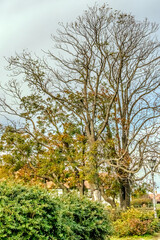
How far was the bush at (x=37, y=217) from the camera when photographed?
14.6 feet

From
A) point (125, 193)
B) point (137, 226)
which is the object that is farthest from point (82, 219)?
point (125, 193)

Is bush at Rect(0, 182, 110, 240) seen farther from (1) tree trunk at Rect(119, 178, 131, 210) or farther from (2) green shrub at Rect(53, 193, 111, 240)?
(1) tree trunk at Rect(119, 178, 131, 210)

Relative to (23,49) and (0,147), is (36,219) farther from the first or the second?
(0,147)

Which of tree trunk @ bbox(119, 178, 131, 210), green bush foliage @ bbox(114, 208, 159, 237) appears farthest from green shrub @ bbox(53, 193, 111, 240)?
tree trunk @ bbox(119, 178, 131, 210)

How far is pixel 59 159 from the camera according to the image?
21.2 m

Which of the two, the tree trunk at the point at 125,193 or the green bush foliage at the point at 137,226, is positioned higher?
the tree trunk at the point at 125,193

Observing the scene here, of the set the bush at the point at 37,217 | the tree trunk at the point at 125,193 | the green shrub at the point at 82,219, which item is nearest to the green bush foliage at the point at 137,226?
the green shrub at the point at 82,219

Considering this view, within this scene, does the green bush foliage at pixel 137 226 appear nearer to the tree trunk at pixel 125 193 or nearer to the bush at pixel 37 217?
the tree trunk at pixel 125 193

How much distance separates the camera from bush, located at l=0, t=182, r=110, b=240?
446 centimetres

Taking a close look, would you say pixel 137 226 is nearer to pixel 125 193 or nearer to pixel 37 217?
pixel 125 193

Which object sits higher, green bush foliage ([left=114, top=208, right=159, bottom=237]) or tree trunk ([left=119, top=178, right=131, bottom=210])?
tree trunk ([left=119, top=178, right=131, bottom=210])

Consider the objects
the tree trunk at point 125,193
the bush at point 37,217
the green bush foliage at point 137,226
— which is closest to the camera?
the bush at point 37,217

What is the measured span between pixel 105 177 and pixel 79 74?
7.83 metres

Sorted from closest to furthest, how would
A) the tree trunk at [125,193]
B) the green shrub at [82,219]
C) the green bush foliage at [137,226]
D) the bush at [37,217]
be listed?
the bush at [37,217], the green shrub at [82,219], the green bush foliage at [137,226], the tree trunk at [125,193]
